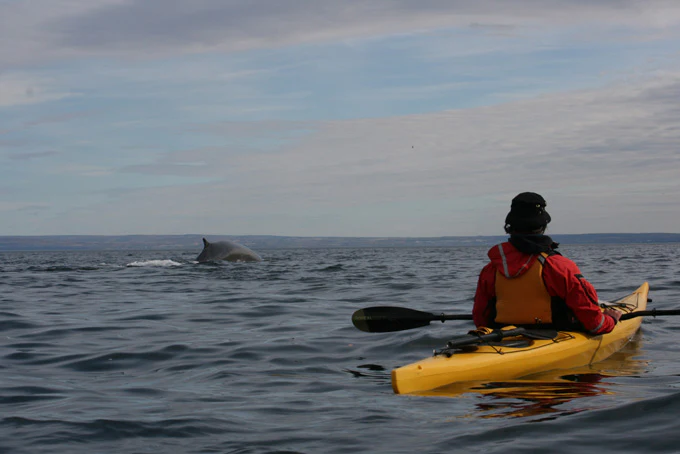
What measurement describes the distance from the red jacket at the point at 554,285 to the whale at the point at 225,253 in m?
30.7

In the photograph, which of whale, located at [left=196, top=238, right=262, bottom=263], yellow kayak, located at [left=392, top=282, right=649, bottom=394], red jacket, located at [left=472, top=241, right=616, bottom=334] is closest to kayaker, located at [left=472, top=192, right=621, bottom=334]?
red jacket, located at [left=472, top=241, right=616, bottom=334]

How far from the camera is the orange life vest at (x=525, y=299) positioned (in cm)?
855

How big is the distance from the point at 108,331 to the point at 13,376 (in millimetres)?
4199

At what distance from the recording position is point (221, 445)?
5.80 meters

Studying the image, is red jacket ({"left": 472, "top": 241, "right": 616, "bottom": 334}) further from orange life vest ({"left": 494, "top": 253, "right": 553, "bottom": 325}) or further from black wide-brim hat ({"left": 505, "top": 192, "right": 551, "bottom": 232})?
black wide-brim hat ({"left": 505, "top": 192, "right": 551, "bottom": 232})

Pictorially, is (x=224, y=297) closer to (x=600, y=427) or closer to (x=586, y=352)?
(x=586, y=352)

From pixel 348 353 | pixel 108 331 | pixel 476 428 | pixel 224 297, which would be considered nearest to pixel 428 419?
pixel 476 428

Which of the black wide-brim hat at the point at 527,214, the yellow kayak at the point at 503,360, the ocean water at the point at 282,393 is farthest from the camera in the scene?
the black wide-brim hat at the point at 527,214

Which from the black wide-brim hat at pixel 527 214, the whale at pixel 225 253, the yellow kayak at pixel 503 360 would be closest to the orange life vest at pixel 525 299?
the yellow kayak at pixel 503 360

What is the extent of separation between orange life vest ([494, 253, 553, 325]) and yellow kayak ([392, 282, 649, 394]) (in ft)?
0.66

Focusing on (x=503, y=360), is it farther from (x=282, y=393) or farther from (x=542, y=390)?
(x=282, y=393)

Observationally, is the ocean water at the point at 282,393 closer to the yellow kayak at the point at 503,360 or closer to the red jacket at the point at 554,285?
the yellow kayak at the point at 503,360

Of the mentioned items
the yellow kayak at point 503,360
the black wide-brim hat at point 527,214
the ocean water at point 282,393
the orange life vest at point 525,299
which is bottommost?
the ocean water at point 282,393

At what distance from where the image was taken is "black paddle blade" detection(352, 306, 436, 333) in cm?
1016
